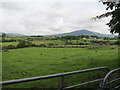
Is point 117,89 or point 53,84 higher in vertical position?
point 117,89

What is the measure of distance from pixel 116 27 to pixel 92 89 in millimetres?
5394

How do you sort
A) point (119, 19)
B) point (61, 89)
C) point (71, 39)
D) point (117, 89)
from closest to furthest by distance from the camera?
point (61, 89), point (117, 89), point (119, 19), point (71, 39)

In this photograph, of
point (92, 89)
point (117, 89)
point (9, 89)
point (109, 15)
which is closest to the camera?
point (117, 89)

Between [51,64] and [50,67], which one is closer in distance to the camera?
[50,67]

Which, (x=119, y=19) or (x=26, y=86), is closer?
(x=26, y=86)

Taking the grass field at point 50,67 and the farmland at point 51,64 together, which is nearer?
the grass field at point 50,67

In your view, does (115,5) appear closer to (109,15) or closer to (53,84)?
(109,15)

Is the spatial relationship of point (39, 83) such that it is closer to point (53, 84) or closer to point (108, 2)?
point (53, 84)

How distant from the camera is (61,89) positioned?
7.50 feet

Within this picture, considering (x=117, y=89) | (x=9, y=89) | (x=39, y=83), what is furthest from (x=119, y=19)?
(x=9, y=89)

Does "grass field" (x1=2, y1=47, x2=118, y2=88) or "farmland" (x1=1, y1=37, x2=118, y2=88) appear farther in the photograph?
"farmland" (x1=1, y1=37, x2=118, y2=88)

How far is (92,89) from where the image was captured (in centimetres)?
489

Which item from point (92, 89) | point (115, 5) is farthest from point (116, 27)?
point (92, 89)

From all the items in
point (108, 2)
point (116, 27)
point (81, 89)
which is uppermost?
point (108, 2)
